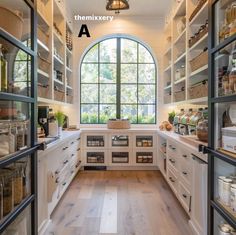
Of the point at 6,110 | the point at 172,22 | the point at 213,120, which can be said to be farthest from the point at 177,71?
the point at 6,110

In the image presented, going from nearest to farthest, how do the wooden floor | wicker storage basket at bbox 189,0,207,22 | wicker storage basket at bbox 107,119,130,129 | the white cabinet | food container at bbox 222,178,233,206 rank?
food container at bbox 222,178,233,206, the white cabinet, the wooden floor, wicker storage basket at bbox 189,0,207,22, wicker storage basket at bbox 107,119,130,129

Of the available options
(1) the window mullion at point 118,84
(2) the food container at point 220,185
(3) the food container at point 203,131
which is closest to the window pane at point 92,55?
(1) the window mullion at point 118,84

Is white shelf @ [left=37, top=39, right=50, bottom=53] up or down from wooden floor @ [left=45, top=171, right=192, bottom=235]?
up

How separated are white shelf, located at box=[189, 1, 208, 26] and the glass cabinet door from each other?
1.09m

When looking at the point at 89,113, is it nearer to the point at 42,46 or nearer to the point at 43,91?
the point at 43,91

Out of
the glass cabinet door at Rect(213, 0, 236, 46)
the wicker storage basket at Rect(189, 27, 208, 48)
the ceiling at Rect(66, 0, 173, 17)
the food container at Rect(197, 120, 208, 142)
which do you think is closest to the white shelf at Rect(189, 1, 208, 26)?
the wicker storage basket at Rect(189, 27, 208, 48)

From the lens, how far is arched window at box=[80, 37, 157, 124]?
572 centimetres

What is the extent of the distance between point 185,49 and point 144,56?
210cm

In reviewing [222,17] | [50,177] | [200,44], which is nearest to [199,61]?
[200,44]

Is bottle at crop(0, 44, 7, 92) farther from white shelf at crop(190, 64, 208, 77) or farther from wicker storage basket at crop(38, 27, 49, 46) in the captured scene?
white shelf at crop(190, 64, 208, 77)

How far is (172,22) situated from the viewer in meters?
4.47

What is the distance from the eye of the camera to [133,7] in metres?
5.02

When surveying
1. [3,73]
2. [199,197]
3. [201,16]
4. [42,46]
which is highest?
[201,16]

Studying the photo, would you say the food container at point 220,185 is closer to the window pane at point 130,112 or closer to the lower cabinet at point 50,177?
the lower cabinet at point 50,177
